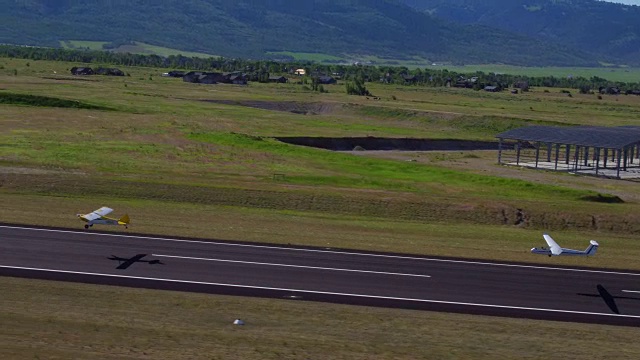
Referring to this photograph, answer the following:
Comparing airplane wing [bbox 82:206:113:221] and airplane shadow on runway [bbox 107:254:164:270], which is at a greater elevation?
airplane wing [bbox 82:206:113:221]

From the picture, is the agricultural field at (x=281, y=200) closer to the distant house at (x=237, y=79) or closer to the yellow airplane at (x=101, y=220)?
the yellow airplane at (x=101, y=220)

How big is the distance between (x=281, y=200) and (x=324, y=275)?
17.6 meters

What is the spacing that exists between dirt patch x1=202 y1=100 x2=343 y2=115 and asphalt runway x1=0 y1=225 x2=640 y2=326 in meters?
90.4

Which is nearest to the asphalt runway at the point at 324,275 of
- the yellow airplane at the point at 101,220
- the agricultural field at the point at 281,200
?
the yellow airplane at the point at 101,220

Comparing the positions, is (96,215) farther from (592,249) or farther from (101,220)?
(592,249)

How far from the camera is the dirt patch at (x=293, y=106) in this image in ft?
426

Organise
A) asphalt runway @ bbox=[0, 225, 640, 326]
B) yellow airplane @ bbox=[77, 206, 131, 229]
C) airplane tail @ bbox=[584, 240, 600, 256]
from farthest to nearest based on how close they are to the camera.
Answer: yellow airplane @ bbox=[77, 206, 131, 229]
airplane tail @ bbox=[584, 240, 600, 256]
asphalt runway @ bbox=[0, 225, 640, 326]

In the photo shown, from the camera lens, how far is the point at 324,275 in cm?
3478

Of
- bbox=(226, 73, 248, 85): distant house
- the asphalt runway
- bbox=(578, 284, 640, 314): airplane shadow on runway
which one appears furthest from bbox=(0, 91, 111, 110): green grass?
bbox=(578, 284, 640, 314): airplane shadow on runway

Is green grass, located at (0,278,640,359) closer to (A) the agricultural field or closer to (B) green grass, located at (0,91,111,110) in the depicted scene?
(A) the agricultural field

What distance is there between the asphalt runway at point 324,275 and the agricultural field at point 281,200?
1424 millimetres

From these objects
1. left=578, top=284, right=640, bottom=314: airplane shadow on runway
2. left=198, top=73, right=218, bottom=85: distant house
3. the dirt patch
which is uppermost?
left=578, top=284, right=640, bottom=314: airplane shadow on runway

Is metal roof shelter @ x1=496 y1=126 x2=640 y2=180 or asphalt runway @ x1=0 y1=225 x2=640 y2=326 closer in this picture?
asphalt runway @ x1=0 y1=225 x2=640 y2=326

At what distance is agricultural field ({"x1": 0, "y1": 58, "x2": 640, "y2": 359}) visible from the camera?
28062 millimetres
